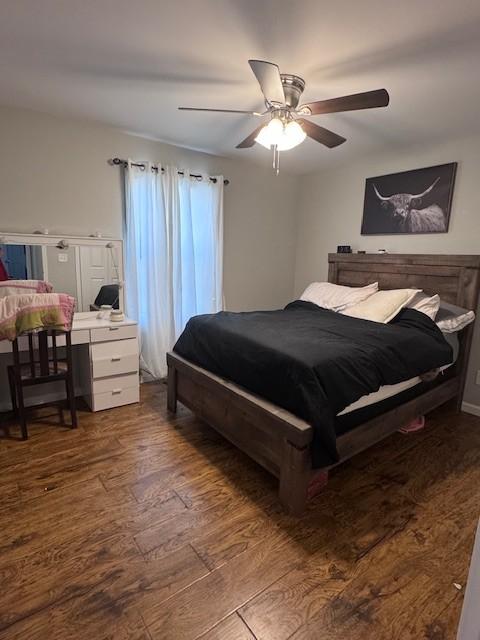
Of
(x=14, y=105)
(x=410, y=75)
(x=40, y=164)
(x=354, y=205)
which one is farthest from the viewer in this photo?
(x=354, y=205)

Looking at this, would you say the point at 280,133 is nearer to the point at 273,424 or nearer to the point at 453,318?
the point at 273,424

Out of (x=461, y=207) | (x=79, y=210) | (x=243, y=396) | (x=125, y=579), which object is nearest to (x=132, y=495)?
(x=125, y=579)

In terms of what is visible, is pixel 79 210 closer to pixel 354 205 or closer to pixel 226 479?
pixel 226 479

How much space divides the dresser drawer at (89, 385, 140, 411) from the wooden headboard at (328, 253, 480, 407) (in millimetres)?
2506

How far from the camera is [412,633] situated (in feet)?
4.06

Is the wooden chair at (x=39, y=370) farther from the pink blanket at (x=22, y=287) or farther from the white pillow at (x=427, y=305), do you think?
the white pillow at (x=427, y=305)

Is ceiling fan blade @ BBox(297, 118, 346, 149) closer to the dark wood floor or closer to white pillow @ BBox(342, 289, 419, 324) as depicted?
white pillow @ BBox(342, 289, 419, 324)

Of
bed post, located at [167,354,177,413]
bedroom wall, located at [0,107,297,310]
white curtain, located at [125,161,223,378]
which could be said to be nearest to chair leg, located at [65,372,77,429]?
bed post, located at [167,354,177,413]

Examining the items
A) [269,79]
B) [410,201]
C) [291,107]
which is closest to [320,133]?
[291,107]

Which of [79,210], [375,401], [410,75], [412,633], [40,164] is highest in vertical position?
[410,75]

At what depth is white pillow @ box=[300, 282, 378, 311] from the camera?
324 cm

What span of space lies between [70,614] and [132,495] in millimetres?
637

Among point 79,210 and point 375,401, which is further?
point 79,210

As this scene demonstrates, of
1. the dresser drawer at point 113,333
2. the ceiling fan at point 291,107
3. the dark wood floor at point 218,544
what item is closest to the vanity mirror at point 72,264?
the dresser drawer at point 113,333
